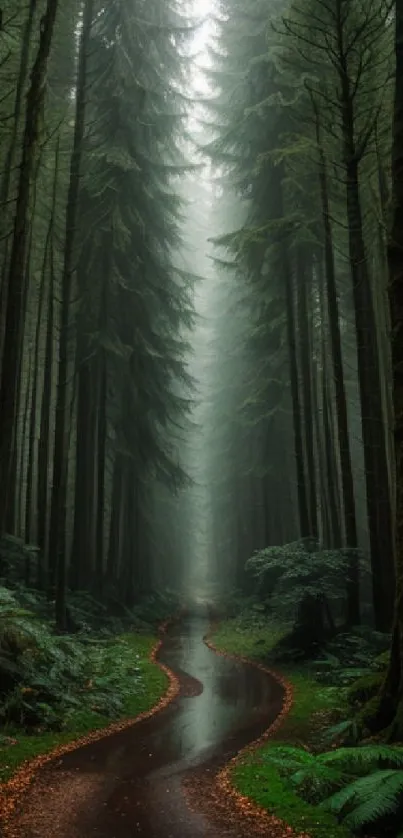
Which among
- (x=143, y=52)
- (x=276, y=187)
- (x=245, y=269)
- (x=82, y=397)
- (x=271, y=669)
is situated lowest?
(x=271, y=669)

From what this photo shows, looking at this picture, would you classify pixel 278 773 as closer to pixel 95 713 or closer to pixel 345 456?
pixel 95 713

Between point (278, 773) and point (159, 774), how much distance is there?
143 cm

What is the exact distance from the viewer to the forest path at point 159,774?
5172 mm

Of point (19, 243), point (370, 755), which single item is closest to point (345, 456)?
point (19, 243)

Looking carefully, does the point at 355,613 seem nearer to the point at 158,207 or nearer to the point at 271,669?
the point at 271,669

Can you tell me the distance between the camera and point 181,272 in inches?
792

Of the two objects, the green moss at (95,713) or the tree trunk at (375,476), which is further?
the tree trunk at (375,476)

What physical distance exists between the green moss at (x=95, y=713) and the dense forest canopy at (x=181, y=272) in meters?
1.94

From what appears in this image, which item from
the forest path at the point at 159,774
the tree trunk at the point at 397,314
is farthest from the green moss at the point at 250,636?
the tree trunk at the point at 397,314

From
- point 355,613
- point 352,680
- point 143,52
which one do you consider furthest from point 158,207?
point 352,680

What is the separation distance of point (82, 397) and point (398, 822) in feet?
50.2

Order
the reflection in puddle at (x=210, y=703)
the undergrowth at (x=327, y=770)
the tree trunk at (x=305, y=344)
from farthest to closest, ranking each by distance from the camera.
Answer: the tree trunk at (x=305, y=344)
the reflection in puddle at (x=210, y=703)
the undergrowth at (x=327, y=770)

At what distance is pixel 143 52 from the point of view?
18.7 m

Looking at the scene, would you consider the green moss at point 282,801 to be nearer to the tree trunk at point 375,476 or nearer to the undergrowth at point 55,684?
the undergrowth at point 55,684
